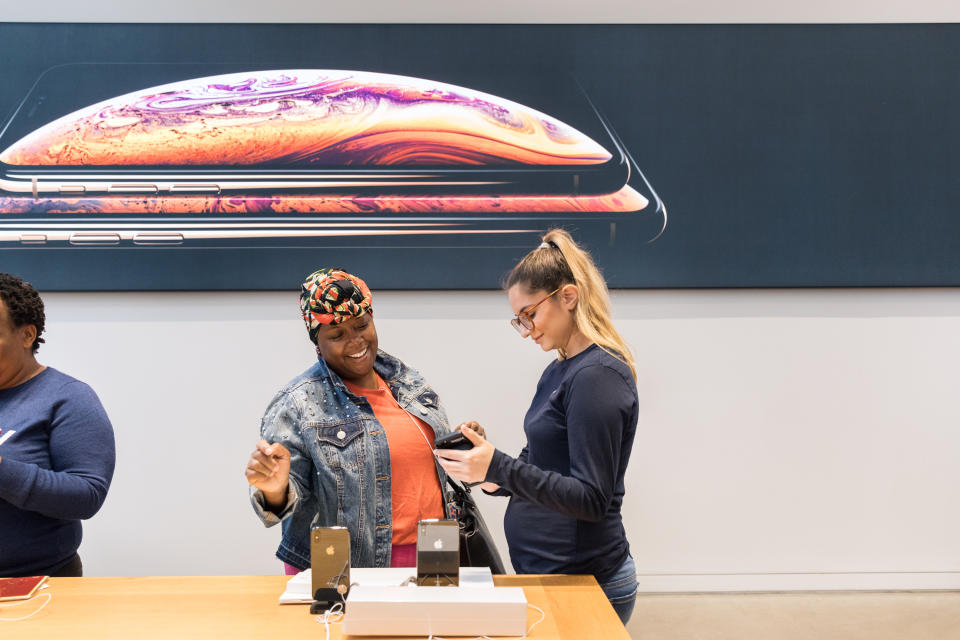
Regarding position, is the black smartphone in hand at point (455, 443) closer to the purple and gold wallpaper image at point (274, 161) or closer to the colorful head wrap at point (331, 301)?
the colorful head wrap at point (331, 301)

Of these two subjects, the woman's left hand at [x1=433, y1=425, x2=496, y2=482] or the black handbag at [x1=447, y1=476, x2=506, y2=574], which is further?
the black handbag at [x1=447, y1=476, x2=506, y2=574]

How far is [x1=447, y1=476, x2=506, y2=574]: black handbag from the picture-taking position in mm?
1956

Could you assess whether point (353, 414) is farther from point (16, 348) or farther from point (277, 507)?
point (16, 348)

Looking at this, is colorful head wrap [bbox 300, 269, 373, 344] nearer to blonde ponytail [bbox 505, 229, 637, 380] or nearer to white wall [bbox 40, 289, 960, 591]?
blonde ponytail [bbox 505, 229, 637, 380]

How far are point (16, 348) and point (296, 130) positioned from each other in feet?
5.78

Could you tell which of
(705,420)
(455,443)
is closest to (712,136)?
(705,420)

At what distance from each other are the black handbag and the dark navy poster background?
62.4 inches

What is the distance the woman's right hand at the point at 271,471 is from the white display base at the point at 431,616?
0.36 m

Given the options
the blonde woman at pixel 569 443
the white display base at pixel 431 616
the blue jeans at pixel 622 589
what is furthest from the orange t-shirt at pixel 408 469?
the blue jeans at pixel 622 589

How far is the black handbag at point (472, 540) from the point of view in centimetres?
196

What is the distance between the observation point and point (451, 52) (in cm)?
347

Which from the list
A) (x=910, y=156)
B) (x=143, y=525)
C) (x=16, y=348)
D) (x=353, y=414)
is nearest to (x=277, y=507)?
(x=353, y=414)

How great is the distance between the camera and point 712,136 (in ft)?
11.5

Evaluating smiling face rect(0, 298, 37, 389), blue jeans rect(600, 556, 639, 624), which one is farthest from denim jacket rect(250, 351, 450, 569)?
smiling face rect(0, 298, 37, 389)
